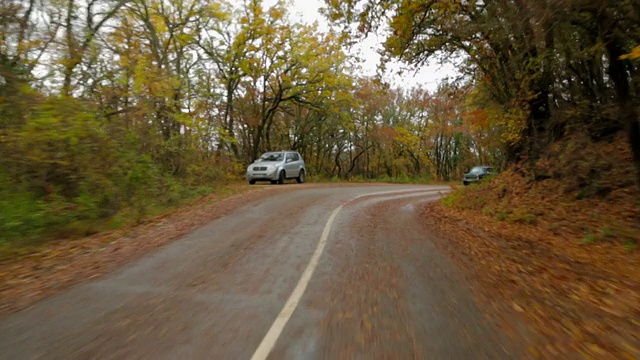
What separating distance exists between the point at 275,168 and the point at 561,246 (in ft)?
48.8

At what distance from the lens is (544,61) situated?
405 inches

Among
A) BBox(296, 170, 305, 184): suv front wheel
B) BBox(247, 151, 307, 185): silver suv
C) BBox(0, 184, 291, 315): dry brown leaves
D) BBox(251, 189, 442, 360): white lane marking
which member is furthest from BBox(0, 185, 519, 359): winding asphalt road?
BBox(296, 170, 305, 184): suv front wheel

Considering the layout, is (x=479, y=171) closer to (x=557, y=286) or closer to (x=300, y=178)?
(x=300, y=178)

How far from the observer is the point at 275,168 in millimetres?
20766

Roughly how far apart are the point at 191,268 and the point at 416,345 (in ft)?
12.7

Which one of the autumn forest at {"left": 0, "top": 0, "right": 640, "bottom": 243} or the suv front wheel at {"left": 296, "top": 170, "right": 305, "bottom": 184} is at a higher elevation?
the autumn forest at {"left": 0, "top": 0, "right": 640, "bottom": 243}

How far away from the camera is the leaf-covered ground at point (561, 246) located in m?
4.09

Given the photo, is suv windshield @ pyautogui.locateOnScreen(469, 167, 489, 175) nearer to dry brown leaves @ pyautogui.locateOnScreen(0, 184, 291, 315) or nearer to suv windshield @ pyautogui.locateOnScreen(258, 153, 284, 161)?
suv windshield @ pyautogui.locateOnScreen(258, 153, 284, 161)

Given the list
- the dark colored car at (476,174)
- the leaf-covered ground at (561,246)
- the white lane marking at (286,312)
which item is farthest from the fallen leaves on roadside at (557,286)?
the dark colored car at (476,174)

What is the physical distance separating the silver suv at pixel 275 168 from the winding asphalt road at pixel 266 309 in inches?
500

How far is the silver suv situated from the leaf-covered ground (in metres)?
9.03

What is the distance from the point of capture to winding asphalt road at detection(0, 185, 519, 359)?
3549mm

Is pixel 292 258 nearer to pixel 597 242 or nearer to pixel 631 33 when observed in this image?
pixel 597 242

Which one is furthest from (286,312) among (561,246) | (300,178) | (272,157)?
(300,178)
